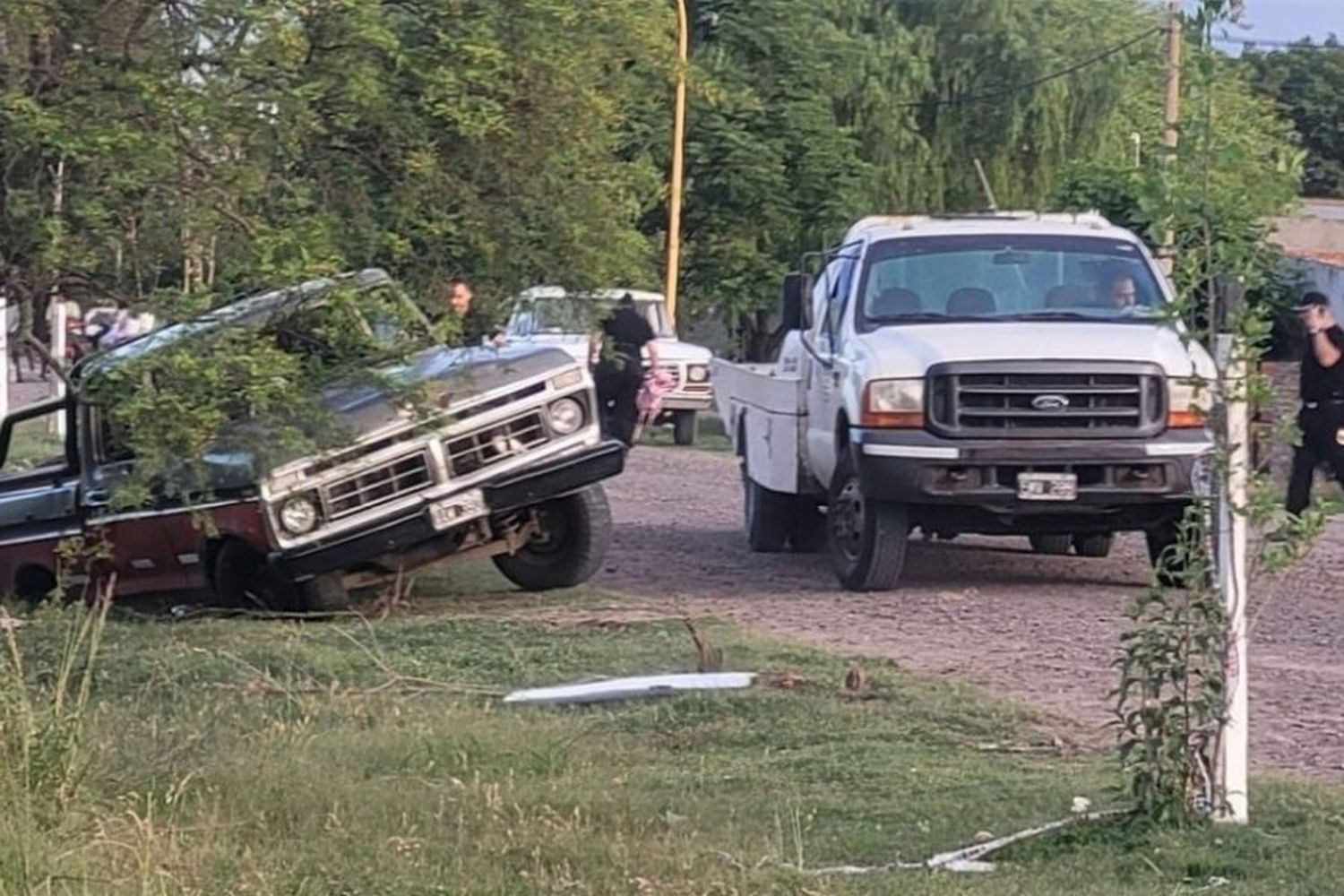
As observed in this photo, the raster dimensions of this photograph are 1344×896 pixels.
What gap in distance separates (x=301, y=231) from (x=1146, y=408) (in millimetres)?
5179

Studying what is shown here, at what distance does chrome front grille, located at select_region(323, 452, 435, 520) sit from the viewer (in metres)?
11.9

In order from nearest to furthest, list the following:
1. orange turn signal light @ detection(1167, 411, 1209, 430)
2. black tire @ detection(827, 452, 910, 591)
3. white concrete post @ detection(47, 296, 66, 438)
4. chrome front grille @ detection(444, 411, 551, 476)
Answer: white concrete post @ detection(47, 296, 66, 438)
chrome front grille @ detection(444, 411, 551, 476)
orange turn signal light @ detection(1167, 411, 1209, 430)
black tire @ detection(827, 452, 910, 591)

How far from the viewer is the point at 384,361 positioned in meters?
10.4

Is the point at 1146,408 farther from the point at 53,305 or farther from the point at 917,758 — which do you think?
the point at 53,305

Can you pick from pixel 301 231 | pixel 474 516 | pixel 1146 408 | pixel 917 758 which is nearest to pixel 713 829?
pixel 917 758

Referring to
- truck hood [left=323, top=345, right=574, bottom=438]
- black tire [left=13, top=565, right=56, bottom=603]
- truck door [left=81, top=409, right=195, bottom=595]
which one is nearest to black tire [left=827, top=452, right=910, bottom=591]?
truck hood [left=323, top=345, right=574, bottom=438]

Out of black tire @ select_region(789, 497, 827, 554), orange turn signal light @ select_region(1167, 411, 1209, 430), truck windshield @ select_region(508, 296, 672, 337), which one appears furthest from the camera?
black tire @ select_region(789, 497, 827, 554)

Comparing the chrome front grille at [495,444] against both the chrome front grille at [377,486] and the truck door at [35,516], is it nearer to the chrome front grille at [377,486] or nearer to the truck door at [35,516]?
the chrome front grille at [377,486]

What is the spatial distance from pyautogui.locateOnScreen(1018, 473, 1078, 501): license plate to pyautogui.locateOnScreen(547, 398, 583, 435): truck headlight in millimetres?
2413

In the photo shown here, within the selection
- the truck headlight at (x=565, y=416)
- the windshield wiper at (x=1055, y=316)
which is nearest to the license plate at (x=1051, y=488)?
the windshield wiper at (x=1055, y=316)

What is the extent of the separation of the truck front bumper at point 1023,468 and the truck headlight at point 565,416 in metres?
1.62

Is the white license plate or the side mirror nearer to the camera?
the white license plate

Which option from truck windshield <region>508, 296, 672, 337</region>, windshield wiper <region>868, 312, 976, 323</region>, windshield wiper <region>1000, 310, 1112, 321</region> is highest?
truck windshield <region>508, 296, 672, 337</region>

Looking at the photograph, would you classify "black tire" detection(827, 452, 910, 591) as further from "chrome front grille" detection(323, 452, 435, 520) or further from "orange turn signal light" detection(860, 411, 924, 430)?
"chrome front grille" detection(323, 452, 435, 520)
